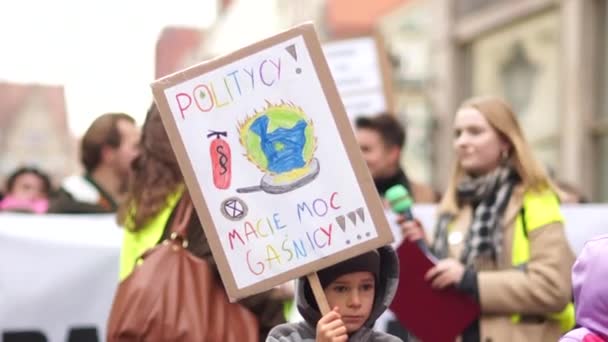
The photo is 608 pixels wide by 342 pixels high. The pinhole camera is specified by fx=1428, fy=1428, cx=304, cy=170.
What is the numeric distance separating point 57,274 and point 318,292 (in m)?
2.88

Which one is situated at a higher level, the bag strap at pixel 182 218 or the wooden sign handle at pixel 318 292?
the bag strap at pixel 182 218

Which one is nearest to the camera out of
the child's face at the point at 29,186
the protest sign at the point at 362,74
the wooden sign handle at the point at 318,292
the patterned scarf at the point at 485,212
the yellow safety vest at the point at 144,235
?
the wooden sign handle at the point at 318,292

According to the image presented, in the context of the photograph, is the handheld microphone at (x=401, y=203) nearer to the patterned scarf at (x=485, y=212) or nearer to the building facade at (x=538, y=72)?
the patterned scarf at (x=485, y=212)

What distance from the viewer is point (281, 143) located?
4.06 metres

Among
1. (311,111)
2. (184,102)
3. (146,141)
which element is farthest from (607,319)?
(146,141)

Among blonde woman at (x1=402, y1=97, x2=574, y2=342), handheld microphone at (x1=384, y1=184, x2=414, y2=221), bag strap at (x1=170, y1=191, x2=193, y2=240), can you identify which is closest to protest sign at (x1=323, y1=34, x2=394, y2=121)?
blonde woman at (x1=402, y1=97, x2=574, y2=342)

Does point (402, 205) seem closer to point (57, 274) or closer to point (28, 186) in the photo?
point (57, 274)

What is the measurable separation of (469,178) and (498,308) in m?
0.62

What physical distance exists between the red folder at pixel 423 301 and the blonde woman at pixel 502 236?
48 mm

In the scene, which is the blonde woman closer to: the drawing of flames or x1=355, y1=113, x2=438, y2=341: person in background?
x1=355, y1=113, x2=438, y2=341: person in background

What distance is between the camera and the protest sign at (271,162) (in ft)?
13.2

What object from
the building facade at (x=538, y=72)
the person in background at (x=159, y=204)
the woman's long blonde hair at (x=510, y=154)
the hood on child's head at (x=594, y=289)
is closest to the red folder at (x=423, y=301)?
the woman's long blonde hair at (x=510, y=154)

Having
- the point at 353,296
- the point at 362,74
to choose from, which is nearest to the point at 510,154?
the point at 353,296

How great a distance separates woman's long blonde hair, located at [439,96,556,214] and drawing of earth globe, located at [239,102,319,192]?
1.55m
